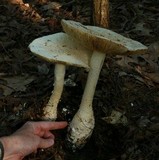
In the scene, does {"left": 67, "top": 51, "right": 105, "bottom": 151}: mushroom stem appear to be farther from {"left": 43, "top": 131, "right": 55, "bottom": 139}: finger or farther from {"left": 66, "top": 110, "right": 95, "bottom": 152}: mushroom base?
{"left": 43, "top": 131, "right": 55, "bottom": 139}: finger

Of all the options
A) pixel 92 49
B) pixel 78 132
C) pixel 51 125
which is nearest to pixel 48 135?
pixel 51 125

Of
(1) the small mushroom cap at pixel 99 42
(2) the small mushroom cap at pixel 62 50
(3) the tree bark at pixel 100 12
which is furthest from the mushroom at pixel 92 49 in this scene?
(3) the tree bark at pixel 100 12

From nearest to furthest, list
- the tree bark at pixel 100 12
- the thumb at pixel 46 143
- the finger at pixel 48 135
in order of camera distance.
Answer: the thumb at pixel 46 143
the finger at pixel 48 135
the tree bark at pixel 100 12

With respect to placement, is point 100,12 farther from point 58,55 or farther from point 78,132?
point 78,132

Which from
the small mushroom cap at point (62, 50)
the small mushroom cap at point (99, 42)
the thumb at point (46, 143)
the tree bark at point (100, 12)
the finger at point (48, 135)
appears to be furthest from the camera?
the tree bark at point (100, 12)

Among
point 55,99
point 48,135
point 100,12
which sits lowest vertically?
point 48,135

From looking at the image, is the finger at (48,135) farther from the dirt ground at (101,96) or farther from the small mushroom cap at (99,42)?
the small mushroom cap at (99,42)

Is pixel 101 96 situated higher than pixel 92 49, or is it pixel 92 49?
pixel 92 49

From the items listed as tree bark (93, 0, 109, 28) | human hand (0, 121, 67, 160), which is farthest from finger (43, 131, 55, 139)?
tree bark (93, 0, 109, 28)
